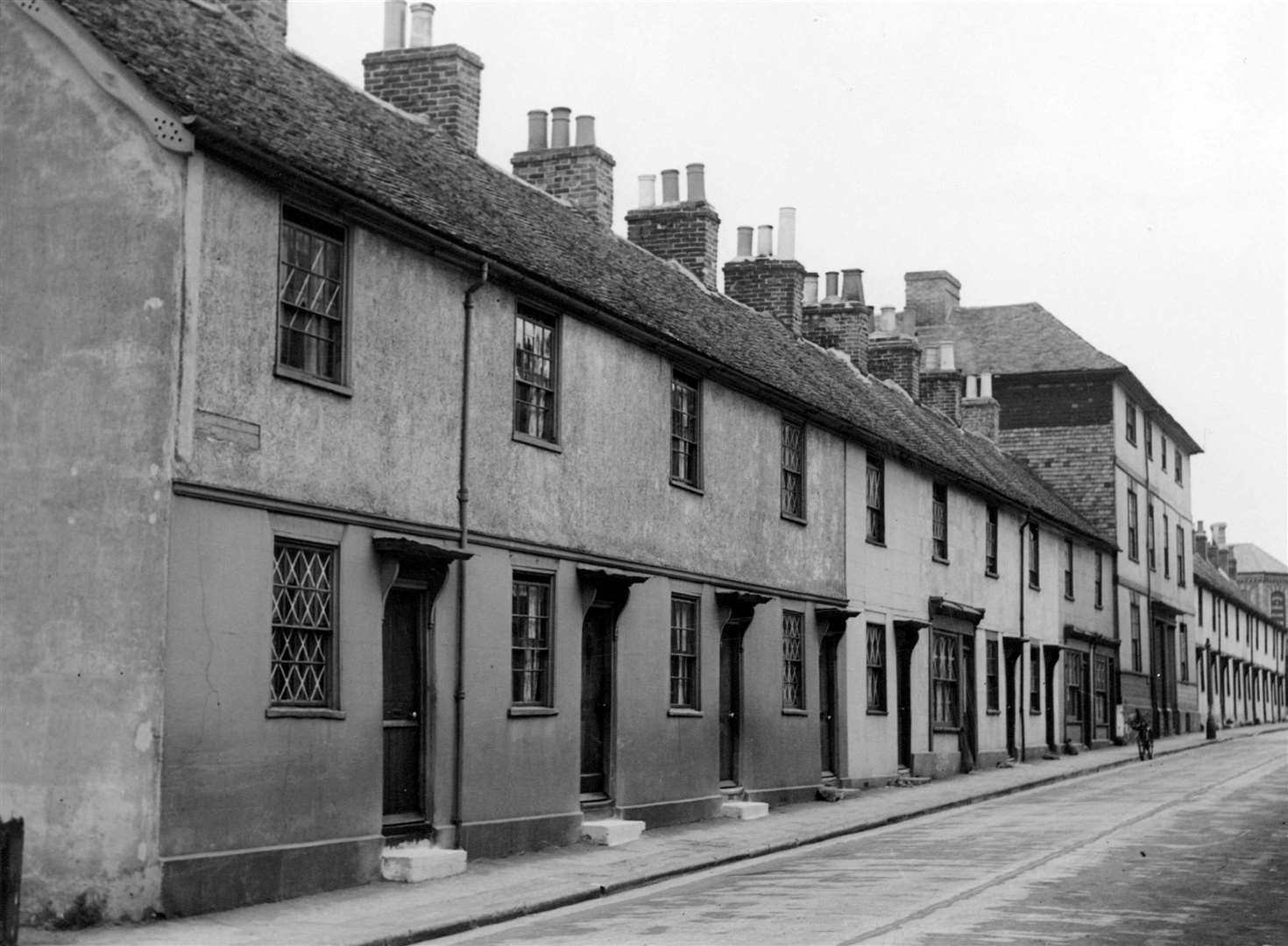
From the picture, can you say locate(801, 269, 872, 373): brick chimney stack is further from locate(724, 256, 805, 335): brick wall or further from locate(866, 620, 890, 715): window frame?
locate(866, 620, 890, 715): window frame

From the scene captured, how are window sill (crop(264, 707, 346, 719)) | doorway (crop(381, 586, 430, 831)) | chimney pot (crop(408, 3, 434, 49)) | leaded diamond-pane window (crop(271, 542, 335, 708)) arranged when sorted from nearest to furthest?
window sill (crop(264, 707, 346, 719)) → leaded diamond-pane window (crop(271, 542, 335, 708)) → doorway (crop(381, 586, 430, 831)) → chimney pot (crop(408, 3, 434, 49))

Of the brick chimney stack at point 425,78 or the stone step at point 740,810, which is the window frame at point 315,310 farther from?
the stone step at point 740,810

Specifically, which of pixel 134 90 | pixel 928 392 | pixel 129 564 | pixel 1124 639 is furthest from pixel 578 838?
pixel 1124 639

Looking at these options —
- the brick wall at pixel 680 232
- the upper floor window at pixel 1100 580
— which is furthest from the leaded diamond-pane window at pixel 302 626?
the upper floor window at pixel 1100 580

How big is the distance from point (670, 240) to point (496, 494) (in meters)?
12.7

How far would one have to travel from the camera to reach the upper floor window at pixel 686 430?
75.1 feet

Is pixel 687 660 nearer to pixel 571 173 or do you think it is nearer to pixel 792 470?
pixel 792 470

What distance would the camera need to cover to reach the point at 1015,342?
5769 cm

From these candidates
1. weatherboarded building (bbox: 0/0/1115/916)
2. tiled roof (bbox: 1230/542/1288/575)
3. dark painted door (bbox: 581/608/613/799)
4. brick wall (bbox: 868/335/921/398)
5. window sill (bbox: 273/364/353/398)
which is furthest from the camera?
tiled roof (bbox: 1230/542/1288/575)

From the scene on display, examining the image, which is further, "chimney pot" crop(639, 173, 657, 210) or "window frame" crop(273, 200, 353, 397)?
"chimney pot" crop(639, 173, 657, 210)

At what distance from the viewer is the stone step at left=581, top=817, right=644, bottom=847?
19625mm

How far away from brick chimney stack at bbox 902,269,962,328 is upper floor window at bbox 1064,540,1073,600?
15.9m

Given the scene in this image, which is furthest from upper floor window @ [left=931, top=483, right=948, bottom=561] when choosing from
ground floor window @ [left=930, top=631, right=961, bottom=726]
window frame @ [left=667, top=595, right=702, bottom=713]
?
window frame @ [left=667, top=595, right=702, bottom=713]

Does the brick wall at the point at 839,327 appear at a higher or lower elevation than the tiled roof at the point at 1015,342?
lower
